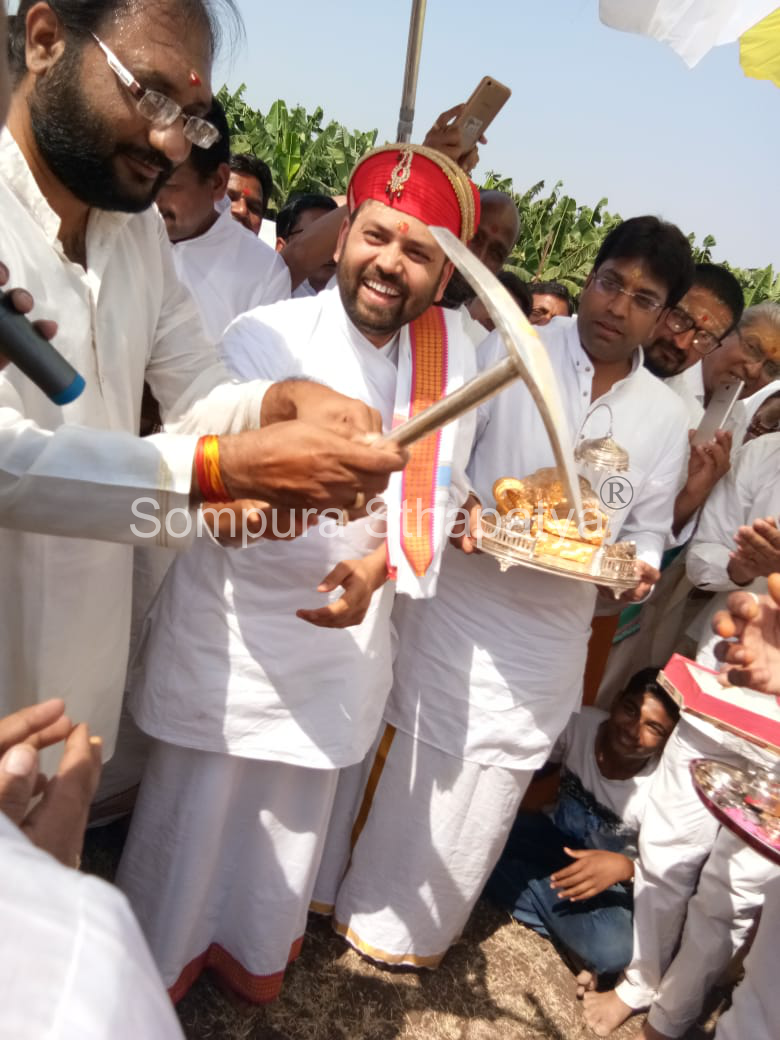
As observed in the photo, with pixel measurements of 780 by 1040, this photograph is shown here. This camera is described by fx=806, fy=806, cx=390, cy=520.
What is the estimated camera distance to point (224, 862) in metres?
2.65

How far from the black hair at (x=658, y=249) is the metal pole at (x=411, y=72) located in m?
1.14

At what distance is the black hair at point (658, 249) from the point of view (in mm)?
2895

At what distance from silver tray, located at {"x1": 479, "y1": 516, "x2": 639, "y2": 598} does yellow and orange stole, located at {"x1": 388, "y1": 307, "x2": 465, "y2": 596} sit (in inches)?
6.6

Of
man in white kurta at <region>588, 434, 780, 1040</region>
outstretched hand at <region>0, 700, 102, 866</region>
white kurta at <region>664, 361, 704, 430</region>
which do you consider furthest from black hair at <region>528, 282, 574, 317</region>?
outstretched hand at <region>0, 700, 102, 866</region>

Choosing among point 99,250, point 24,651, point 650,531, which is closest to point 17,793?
point 24,651

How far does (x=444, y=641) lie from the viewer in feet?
9.48

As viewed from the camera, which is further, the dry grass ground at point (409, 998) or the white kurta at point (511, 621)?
the white kurta at point (511, 621)

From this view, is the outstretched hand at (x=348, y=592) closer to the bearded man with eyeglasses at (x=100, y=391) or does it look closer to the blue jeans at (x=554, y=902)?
the bearded man with eyeglasses at (x=100, y=391)

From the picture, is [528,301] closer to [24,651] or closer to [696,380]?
[696,380]

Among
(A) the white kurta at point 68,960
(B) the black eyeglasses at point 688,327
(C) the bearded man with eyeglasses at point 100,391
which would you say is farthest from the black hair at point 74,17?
(B) the black eyeglasses at point 688,327

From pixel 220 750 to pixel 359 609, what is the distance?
63cm

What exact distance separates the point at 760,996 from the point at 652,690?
1.33m

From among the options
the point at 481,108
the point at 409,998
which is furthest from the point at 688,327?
the point at 409,998

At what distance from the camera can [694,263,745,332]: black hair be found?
3674 mm
